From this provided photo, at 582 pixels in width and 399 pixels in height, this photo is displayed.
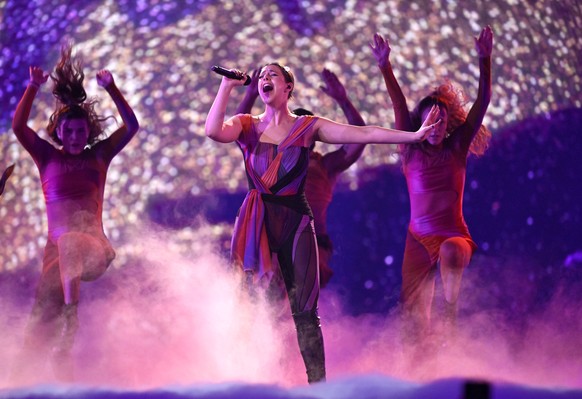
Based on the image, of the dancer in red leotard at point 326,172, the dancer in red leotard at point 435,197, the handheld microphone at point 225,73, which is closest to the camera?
the handheld microphone at point 225,73

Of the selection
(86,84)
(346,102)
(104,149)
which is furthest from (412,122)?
(86,84)

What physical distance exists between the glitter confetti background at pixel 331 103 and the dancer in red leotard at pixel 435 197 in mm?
667

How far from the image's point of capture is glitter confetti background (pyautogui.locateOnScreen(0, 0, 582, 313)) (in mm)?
4719

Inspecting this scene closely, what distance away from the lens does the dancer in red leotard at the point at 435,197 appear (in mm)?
3930

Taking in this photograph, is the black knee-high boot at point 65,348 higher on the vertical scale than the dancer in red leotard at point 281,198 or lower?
lower

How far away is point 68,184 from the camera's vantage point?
160 inches

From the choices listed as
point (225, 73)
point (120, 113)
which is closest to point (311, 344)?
point (225, 73)

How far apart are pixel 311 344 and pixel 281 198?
0.58 metres

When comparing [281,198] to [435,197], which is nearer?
[281,198]

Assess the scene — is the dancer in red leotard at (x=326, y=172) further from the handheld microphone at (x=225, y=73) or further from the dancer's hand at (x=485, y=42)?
the handheld microphone at (x=225, y=73)

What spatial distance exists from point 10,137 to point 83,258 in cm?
126

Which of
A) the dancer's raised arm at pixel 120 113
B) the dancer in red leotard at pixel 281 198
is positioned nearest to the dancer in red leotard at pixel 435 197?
the dancer in red leotard at pixel 281 198

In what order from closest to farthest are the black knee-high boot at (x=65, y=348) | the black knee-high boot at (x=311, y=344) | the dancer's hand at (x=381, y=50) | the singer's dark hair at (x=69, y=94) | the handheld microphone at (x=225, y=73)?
→ the handheld microphone at (x=225, y=73), the black knee-high boot at (x=311, y=344), the black knee-high boot at (x=65, y=348), the dancer's hand at (x=381, y=50), the singer's dark hair at (x=69, y=94)

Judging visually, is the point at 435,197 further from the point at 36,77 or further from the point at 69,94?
the point at 36,77
